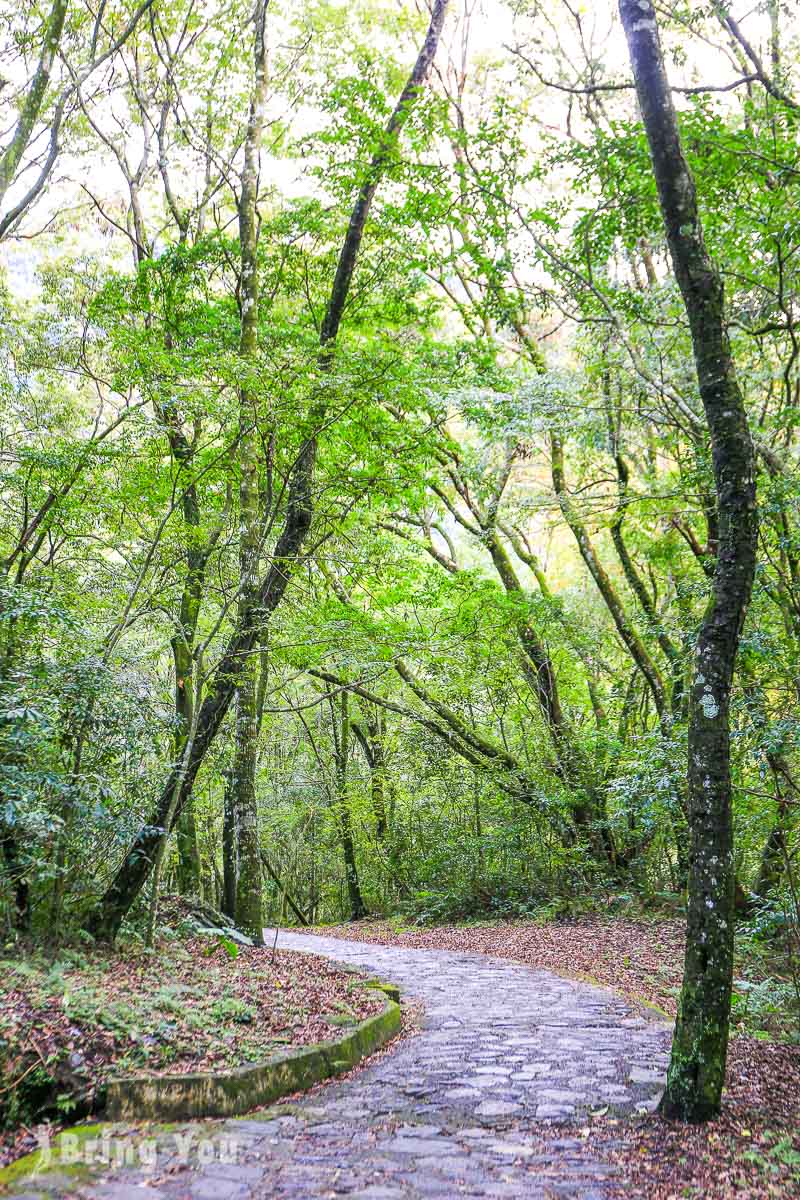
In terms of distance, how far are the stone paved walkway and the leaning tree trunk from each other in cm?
69

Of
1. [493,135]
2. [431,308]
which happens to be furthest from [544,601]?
[493,135]

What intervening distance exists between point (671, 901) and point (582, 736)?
10.3ft

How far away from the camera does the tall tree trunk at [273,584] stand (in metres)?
7.68

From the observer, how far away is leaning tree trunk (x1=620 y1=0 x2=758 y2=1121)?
3.81 m

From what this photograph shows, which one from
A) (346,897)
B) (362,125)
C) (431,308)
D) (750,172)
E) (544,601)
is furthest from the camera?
(346,897)

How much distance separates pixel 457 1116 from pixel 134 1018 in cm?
216

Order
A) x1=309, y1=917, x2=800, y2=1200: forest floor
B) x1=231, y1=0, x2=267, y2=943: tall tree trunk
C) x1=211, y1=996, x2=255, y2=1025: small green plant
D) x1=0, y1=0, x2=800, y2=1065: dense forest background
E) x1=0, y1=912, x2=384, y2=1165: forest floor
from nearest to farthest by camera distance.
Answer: x1=309, y1=917, x2=800, y2=1200: forest floor
x1=0, y1=912, x2=384, y2=1165: forest floor
x1=211, y1=996, x2=255, y2=1025: small green plant
x1=0, y1=0, x2=800, y2=1065: dense forest background
x1=231, y1=0, x2=267, y2=943: tall tree trunk

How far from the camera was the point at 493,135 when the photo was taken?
7.94 meters

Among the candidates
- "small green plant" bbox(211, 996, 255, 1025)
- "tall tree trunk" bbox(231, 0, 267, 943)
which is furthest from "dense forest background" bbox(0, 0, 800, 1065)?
"small green plant" bbox(211, 996, 255, 1025)

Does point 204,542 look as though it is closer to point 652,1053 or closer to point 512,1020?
point 512,1020

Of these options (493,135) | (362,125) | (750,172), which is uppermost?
(362,125)

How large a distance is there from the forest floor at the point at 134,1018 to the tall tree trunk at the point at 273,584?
22.9 inches

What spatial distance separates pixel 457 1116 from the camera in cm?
423

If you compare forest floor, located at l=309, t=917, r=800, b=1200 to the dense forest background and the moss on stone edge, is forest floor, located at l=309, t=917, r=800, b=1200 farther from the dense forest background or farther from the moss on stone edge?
the moss on stone edge
